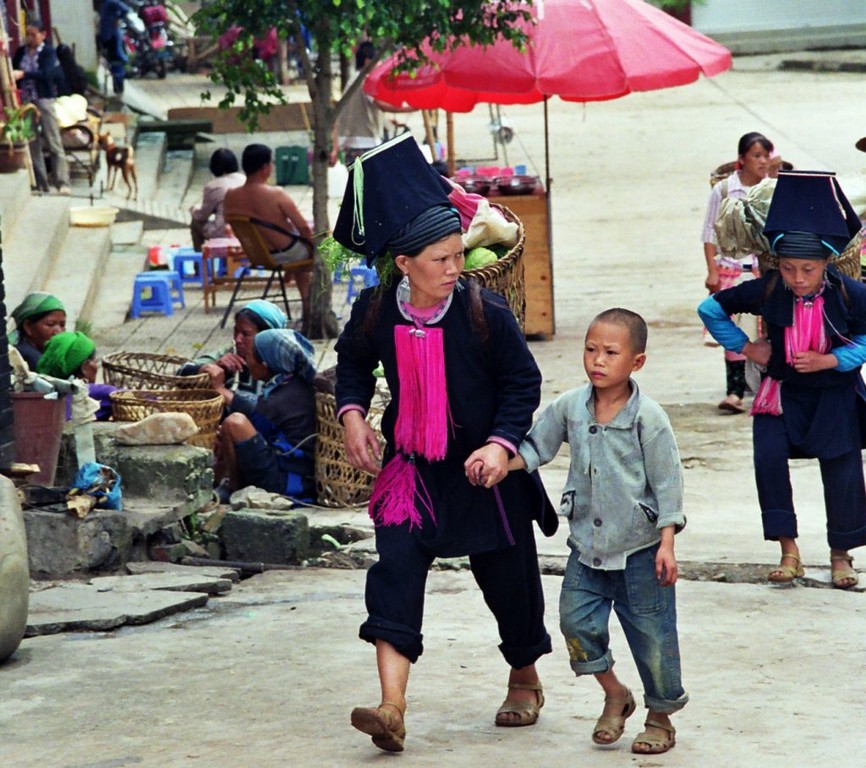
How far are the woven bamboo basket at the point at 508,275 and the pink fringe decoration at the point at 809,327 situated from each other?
1025 millimetres

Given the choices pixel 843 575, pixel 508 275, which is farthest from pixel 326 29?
pixel 843 575

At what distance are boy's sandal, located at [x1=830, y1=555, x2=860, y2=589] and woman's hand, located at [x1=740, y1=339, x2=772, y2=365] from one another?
82 centimetres

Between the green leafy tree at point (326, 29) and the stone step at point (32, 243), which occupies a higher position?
the green leafy tree at point (326, 29)

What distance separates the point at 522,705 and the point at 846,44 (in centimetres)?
3027

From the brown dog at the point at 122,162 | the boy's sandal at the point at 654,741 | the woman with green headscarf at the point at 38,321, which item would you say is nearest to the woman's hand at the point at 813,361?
the boy's sandal at the point at 654,741

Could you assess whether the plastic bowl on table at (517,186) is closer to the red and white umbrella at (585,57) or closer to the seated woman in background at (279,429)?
the red and white umbrella at (585,57)

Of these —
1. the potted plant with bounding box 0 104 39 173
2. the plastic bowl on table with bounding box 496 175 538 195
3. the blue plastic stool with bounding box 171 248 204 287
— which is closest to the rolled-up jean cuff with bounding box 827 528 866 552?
the plastic bowl on table with bounding box 496 175 538 195

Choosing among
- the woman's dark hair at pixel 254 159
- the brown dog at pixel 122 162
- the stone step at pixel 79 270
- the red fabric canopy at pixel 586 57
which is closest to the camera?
the red fabric canopy at pixel 586 57

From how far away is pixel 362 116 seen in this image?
21.0m

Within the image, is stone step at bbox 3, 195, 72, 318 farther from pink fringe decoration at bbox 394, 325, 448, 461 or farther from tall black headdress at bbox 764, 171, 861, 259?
pink fringe decoration at bbox 394, 325, 448, 461

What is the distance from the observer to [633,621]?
4.34 m

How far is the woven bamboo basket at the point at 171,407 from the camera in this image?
314 inches

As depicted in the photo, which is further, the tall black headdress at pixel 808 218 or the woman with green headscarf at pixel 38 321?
the woman with green headscarf at pixel 38 321

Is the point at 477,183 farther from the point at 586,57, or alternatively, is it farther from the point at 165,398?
the point at 165,398
